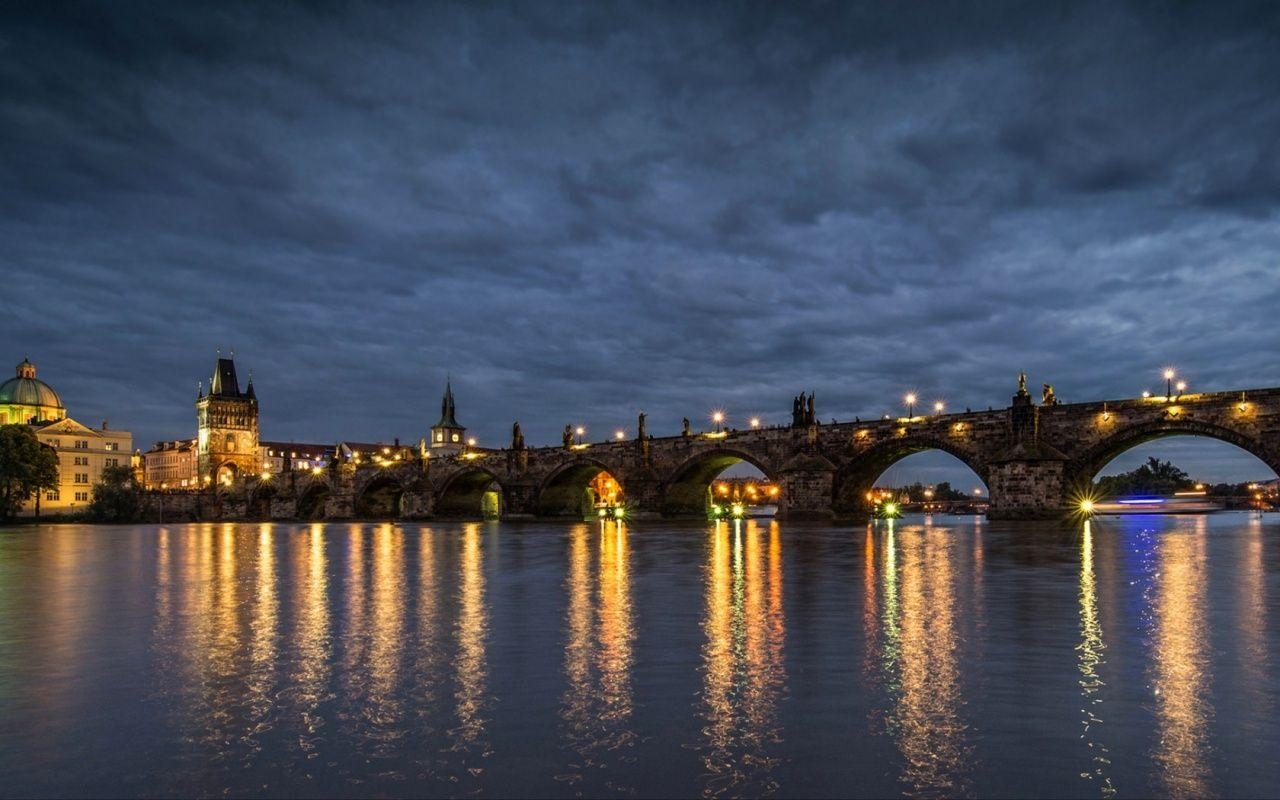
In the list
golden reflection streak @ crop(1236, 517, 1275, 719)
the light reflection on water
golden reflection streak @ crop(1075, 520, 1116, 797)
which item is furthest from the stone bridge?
golden reflection streak @ crop(1075, 520, 1116, 797)

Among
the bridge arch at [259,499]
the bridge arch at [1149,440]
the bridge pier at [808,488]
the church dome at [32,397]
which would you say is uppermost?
the church dome at [32,397]

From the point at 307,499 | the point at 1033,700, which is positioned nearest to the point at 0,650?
the point at 1033,700

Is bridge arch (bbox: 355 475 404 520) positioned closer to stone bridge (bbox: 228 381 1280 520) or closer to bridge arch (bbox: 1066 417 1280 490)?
stone bridge (bbox: 228 381 1280 520)

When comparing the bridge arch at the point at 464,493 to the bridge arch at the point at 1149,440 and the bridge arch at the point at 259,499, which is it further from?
the bridge arch at the point at 1149,440

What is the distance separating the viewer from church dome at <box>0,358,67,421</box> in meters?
155

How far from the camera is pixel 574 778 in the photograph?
6730 mm

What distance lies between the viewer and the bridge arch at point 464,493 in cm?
10338

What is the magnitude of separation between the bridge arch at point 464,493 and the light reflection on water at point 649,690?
82122mm

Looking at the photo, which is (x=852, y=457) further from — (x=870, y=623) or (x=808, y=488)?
(x=870, y=623)

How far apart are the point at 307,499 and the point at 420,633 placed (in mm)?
124827

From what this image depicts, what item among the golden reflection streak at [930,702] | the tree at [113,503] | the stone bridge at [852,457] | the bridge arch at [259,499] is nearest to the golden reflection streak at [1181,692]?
the golden reflection streak at [930,702]

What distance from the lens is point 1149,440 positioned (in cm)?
5584

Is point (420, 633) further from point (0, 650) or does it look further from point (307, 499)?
point (307, 499)

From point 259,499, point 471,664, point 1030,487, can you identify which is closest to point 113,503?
point 259,499
